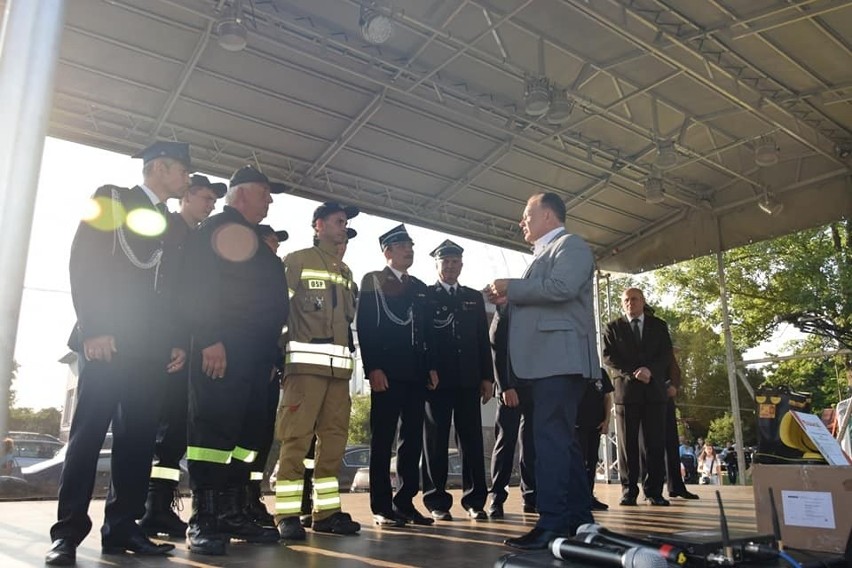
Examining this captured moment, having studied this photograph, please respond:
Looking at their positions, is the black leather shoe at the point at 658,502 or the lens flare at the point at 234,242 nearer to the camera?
the lens flare at the point at 234,242

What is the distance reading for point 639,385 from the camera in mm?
6055

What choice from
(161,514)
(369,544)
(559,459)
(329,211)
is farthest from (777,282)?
(161,514)

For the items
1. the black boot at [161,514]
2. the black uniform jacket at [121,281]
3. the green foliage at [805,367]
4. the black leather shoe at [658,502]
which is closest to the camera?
the black uniform jacket at [121,281]

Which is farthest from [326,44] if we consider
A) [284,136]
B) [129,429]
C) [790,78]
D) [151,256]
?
[790,78]

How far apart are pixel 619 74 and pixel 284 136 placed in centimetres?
373

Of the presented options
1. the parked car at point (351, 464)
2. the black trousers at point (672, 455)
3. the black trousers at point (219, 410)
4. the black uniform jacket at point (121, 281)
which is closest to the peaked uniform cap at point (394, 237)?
the black trousers at point (219, 410)

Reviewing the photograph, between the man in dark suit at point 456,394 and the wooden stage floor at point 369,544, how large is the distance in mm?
286

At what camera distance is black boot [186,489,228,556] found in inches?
109

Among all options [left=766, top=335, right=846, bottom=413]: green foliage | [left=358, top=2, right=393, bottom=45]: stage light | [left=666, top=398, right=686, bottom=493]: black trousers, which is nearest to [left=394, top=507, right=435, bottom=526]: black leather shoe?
[left=666, top=398, right=686, bottom=493]: black trousers

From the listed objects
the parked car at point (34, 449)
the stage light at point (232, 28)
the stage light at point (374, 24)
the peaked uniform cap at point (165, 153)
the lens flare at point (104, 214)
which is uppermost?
the stage light at point (374, 24)

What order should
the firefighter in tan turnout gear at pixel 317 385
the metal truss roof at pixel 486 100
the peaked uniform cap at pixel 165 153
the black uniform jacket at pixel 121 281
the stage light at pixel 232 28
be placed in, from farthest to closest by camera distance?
the metal truss roof at pixel 486 100, the stage light at pixel 232 28, the firefighter in tan turnout gear at pixel 317 385, the peaked uniform cap at pixel 165 153, the black uniform jacket at pixel 121 281

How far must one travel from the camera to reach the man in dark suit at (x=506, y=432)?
194 inches

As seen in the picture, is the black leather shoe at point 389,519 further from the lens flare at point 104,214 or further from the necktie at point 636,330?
the necktie at point 636,330

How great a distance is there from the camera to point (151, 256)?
3008 mm
